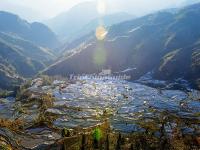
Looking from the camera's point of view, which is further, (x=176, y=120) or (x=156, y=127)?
(x=176, y=120)

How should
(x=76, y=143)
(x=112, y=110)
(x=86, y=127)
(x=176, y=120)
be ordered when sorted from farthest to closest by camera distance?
(x=112, y=110) → (x=176, y=120) → (x=86, y=127) → (x=76, y=143)

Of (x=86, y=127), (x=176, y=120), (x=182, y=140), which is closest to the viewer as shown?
(x=182, y=140)

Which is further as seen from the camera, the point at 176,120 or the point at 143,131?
the point at 176,120

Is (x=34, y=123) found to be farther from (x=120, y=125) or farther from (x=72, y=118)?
(x=120, y=125)

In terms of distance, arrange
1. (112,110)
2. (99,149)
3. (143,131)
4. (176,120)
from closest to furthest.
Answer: (99,149) < (143,131) < (176,120) < (112,110)

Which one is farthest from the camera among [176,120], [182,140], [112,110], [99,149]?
[112,110]

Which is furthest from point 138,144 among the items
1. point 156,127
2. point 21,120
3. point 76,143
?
point 21,120

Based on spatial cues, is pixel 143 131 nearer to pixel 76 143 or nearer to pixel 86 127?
pixel 86 127

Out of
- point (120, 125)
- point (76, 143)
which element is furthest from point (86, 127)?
point (76, 143)

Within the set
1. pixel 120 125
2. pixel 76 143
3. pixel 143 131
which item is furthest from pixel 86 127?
pixel 76 143
